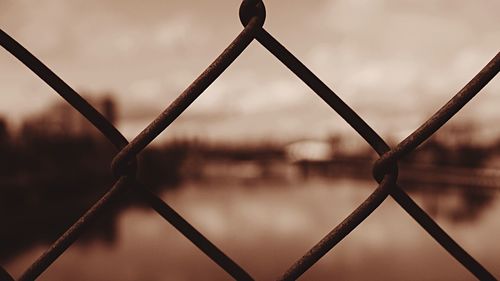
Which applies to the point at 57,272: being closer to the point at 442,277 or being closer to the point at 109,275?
the point at 109,275

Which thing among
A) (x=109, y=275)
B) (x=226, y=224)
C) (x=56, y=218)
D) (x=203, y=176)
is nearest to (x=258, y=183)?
(x=203, y=176)

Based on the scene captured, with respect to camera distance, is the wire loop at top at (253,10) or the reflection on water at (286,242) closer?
the wire loop at top at (253,10)

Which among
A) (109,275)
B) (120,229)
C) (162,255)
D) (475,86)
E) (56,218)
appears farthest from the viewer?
(120,229)

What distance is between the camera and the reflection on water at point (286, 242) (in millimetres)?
11742

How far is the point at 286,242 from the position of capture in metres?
15.1

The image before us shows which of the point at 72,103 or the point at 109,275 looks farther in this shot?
the point at 109,275

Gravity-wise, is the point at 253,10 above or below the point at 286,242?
above

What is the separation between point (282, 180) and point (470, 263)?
32568 millimetres

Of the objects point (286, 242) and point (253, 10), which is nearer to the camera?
point (253, 10)

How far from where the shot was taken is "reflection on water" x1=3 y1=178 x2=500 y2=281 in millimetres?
11742

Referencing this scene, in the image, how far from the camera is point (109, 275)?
12.2m

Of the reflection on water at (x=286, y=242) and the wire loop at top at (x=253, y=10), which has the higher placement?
the wire loop at top at (x=253, y=10)

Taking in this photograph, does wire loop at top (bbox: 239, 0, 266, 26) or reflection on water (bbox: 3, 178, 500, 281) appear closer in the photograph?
wire loop at top (bbox: 239, 0, 266, 26)

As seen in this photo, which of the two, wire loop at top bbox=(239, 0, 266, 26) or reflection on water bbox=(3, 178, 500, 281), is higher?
wire loop at top bbox=(239, 0, 266, 26)
